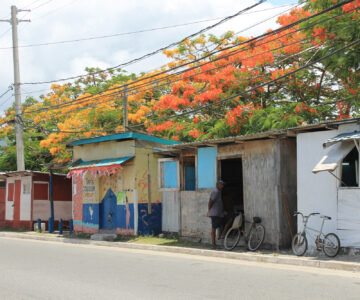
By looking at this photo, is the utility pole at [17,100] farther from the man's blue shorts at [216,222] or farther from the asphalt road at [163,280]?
the man's blue shorts at [216,222]

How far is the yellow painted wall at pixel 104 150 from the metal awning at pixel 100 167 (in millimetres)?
252

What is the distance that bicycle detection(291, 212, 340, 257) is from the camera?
10.7m

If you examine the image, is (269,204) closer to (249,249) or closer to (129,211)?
(249,249)

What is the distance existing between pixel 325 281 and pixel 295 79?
11.7m

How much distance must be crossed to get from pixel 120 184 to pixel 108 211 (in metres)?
1.45

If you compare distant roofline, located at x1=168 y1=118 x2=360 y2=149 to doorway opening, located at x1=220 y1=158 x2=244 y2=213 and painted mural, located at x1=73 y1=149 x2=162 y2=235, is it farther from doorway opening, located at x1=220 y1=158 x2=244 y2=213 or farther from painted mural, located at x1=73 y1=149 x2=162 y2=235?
painted mural, located at x1=73 y1=149 x2=162 y2=235

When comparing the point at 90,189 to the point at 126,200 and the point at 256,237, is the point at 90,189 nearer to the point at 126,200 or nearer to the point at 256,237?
the point at 126,200

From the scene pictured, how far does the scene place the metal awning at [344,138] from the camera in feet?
33.9

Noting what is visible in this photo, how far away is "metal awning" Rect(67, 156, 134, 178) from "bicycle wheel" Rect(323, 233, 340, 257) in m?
8.46

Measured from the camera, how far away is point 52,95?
30.8 meters

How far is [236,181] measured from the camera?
1788 cm

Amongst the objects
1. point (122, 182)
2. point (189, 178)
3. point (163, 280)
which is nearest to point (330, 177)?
point (163, 280)

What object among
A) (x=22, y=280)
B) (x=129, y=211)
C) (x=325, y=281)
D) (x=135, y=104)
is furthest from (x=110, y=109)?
(x=325, y=281)

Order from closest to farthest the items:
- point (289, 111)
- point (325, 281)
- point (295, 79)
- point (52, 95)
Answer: point (325, 281) < point (289, 111) < point (295, 79) < point (52, 95)
